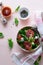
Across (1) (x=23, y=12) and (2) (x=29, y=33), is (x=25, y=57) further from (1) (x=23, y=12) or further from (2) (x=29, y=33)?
(1) (x=23, y=12)

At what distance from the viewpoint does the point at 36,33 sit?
3.86 feet

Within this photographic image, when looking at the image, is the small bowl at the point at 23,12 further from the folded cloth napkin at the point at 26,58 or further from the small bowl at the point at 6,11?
the folded cloth napkin at the point at 26,58

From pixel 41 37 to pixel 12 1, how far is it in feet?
0.90

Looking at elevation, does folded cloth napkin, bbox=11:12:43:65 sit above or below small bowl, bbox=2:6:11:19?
below

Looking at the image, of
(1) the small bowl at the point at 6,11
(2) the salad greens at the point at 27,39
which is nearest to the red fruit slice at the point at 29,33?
(2) the salad greens at the point at 27,39

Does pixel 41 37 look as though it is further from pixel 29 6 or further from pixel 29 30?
pixel 29 6

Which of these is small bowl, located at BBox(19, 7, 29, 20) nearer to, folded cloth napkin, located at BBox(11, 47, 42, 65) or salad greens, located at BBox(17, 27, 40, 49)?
salad greens, located at BBox(17, 27, 40, 49)

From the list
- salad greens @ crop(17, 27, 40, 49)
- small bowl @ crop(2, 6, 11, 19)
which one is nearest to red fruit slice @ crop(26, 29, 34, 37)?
salad greens @ crop(17, 27, 40, 49)

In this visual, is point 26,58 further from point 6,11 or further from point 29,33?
point 6,11

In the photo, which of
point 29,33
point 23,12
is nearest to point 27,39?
point 29,33

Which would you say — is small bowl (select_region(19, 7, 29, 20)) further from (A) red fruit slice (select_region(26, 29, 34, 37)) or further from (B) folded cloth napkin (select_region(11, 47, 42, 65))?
(B) folded cloth napkin (select_region(11, 47, 42, 65))

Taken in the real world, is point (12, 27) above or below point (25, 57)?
above

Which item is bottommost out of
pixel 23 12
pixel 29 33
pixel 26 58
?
pixel 26 58

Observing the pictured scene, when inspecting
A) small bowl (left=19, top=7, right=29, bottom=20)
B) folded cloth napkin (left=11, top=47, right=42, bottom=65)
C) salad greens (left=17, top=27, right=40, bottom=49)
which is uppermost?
small bowl (left=19, top=7, right=29, bottom=20)
